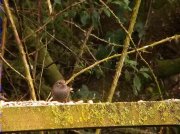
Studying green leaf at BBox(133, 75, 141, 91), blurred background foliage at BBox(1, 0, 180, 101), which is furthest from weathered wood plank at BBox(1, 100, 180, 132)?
green leaf at BBox(133, 75, 141, 91)

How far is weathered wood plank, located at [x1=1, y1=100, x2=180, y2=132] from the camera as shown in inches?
62.1

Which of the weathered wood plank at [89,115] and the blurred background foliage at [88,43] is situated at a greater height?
the blurred background foliage at [88,43]

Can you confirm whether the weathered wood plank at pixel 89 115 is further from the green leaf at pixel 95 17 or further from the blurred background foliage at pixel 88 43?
the green leaf at pixel 95 17

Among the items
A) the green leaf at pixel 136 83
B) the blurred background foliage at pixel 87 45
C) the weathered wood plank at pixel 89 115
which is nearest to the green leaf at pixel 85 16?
the blurred background foliage at pixel 87 45

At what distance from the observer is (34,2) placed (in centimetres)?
436

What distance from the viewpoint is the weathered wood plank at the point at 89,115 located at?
62.1 inches

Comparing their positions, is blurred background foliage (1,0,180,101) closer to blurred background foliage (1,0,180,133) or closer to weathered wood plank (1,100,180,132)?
blurred background foliage (1,0,180,133)

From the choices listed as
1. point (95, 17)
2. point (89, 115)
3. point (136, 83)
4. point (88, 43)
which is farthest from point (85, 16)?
point (89, 115)

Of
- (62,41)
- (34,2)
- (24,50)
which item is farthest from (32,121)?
(34,2)

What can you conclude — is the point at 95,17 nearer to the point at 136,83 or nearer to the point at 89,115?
the point at 136,83

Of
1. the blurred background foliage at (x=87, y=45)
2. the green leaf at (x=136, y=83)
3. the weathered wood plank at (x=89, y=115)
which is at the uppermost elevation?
the blurred background foliage at (x=87, y=45)

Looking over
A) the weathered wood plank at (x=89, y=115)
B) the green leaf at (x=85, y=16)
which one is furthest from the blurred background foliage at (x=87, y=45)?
the weathered wood plank at (x=89, y=115)

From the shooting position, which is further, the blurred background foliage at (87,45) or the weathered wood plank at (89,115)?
the blurred background foliage at (87,45)

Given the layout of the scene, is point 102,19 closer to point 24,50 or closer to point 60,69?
point 60,69
